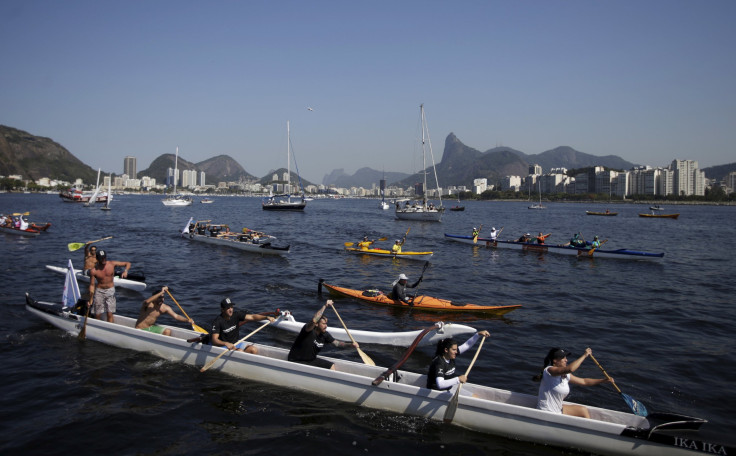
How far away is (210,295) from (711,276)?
2687cm

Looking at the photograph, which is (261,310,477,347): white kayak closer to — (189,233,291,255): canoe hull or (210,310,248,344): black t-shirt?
(210,310,248,344): black t-shirt

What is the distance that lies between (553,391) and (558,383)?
0.18 meters

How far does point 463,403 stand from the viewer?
778cm

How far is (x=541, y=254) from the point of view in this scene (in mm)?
32156

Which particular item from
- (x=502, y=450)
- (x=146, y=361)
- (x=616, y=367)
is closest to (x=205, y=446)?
(x=146, y=361)

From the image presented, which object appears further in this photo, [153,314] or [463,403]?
[153,314]

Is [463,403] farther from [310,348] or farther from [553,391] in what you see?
[310,348]

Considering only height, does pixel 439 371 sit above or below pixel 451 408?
above

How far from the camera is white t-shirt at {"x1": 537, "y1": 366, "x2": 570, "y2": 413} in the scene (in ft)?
23.6

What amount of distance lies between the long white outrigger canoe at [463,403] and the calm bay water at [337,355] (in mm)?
246

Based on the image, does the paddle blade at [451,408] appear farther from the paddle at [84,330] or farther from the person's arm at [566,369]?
the paddle at [84,330]

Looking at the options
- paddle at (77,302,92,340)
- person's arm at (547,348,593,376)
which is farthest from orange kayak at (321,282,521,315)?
paddle at (77,302,92,340)

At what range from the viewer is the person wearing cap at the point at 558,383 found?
7.13 metres

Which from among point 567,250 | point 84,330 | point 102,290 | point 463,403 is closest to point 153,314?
point 102,290
